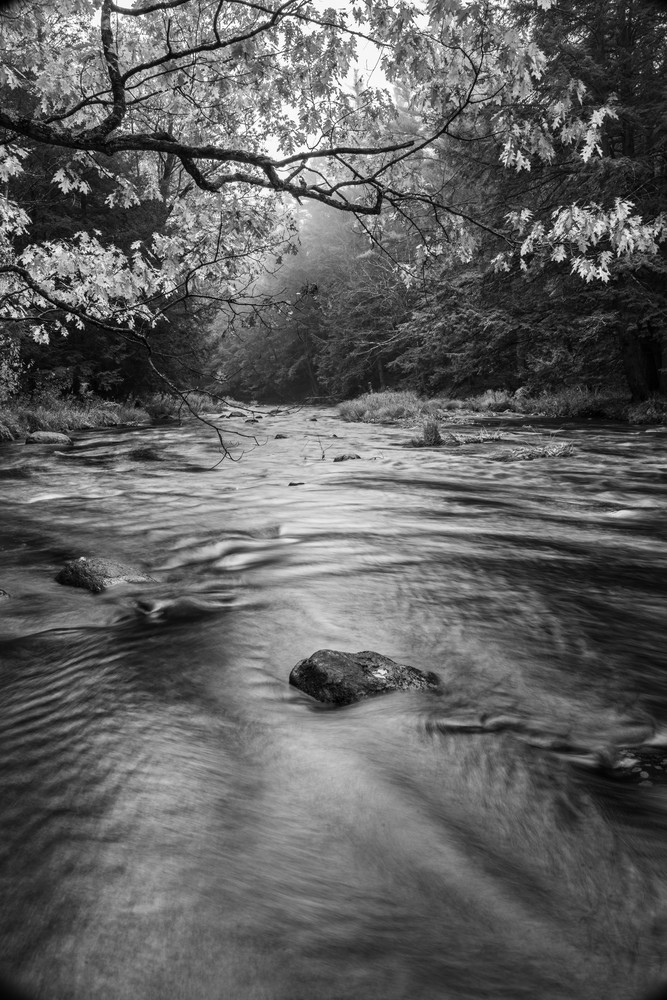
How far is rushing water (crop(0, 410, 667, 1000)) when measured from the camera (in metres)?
1.40

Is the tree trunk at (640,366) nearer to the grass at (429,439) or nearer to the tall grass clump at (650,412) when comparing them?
the tall grass clump at (650,412)

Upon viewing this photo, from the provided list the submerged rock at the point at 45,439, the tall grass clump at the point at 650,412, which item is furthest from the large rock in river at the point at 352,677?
the tall grass clump at the point at 650,412

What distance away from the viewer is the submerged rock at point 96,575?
431cm

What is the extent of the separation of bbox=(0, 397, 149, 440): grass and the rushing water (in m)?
11.8

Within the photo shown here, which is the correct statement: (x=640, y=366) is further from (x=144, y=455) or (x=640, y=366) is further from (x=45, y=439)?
(x=45, y=439)

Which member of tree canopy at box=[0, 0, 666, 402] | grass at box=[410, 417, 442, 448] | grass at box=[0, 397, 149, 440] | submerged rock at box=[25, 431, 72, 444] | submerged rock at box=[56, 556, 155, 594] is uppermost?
tree canopy at box=[0, 0, 666, 402]

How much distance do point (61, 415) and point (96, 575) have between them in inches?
615

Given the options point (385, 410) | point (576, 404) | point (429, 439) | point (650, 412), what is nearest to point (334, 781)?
point (429, 439)

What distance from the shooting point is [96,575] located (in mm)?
4352

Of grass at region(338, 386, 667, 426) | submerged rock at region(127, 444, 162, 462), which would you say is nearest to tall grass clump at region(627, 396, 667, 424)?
grass at region(338, 386, 667, 426)

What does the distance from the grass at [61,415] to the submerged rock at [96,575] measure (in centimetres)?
1188

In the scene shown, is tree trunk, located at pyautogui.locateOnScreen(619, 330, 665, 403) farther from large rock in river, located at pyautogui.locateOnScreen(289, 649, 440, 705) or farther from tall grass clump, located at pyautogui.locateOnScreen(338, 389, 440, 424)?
large rock in river, located at pyautogui.locateOnScreen(289, 649, 440, 705)

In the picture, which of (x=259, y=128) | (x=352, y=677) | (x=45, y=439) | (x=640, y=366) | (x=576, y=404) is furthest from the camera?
(x=576, y=404)

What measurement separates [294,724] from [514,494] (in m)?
5.95
